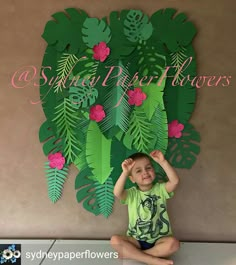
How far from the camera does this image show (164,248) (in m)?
1.61

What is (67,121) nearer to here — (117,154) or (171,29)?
(117,154)

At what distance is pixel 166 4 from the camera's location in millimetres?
1854

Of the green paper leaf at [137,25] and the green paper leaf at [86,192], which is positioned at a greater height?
the green paper leaf at [137,25]

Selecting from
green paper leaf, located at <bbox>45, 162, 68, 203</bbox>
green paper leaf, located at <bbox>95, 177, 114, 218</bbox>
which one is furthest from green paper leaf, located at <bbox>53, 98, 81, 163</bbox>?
green paper leaf, located at <bbox>95, 177, 114, 218</bbox>

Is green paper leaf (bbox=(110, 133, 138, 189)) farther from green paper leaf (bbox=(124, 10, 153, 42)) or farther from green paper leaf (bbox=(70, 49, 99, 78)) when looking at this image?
green paper leaf (bbox=(124, 10, 153, 42))

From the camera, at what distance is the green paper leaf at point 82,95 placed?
6.08ft

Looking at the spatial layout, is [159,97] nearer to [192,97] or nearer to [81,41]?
[192,97]

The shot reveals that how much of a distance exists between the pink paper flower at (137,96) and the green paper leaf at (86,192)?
0.43m

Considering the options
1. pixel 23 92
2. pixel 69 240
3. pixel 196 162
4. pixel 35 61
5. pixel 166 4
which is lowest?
pixel 69 240

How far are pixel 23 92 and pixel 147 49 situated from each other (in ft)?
2.25

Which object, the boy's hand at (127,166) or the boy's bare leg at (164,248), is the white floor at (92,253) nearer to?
the boy's bare leg at (164,248)

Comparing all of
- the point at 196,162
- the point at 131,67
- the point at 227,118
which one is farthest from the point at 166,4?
the point at 196,162

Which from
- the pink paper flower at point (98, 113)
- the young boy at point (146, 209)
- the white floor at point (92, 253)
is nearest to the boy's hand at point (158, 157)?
the young boy at point (146, 209)

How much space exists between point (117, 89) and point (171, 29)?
409mm
